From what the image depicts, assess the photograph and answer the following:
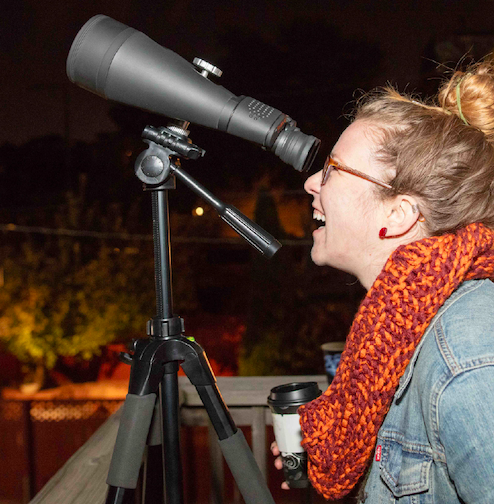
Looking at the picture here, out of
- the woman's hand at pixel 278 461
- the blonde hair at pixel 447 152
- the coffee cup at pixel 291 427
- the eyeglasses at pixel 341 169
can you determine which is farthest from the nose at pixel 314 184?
the woman's hand at pixel 278 461

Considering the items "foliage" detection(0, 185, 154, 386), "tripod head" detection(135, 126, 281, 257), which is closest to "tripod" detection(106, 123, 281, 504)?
"tripod head" detection(135, 126, 281, 257)

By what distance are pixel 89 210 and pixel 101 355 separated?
968 millimetres

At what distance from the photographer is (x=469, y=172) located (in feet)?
2.60

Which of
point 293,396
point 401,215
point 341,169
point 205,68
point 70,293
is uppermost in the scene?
point 70,293

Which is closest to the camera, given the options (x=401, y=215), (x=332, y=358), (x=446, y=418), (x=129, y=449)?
(x=446, y=418)

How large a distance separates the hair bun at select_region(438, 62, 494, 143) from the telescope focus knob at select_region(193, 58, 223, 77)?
16.5 inches

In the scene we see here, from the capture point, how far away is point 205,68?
801mm

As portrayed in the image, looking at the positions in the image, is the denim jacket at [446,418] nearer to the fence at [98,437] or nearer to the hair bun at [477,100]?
the hair bun at [477,100]

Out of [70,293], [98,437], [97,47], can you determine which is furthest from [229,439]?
[70,293]

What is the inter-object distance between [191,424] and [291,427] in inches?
24.6

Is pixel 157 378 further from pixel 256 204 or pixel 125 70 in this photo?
pixel 256 204

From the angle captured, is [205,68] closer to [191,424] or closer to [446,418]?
[446,418]

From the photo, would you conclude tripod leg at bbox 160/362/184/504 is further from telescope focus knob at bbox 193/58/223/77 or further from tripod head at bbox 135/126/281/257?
telescope focus knob at bbox 193/58/223/77

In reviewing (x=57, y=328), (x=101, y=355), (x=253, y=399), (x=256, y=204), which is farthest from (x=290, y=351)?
(x=253, y=399)
